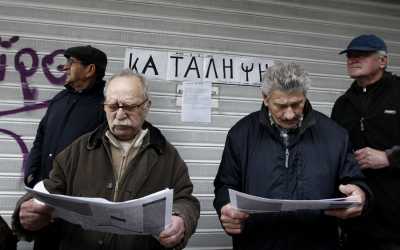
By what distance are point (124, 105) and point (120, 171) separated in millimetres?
323

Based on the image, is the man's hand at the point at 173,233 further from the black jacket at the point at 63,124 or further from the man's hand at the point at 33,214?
the black jacket at the point at 63,124

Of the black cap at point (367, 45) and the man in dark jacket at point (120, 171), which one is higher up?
the black cap at point (367, 45)

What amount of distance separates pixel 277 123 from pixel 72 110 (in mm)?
1516

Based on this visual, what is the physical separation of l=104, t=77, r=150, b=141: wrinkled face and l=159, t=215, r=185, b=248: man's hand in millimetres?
498

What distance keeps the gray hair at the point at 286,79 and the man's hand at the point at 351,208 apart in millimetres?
540

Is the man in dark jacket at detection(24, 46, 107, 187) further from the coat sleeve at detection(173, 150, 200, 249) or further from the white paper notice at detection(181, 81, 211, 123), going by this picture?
the coat sleeve at detection(173, 150, 200, 249)

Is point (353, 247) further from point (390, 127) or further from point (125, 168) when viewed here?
point (125, 168)

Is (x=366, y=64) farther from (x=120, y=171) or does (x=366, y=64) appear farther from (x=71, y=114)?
(x=71, y=114)

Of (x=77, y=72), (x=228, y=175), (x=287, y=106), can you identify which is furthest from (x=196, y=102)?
(x=287, y=106)

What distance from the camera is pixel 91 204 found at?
1.63m

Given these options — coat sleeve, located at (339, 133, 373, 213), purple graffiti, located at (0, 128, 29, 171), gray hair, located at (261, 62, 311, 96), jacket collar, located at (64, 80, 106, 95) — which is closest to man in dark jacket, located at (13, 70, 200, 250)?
gray hair, located at (261, 62, 311, 96)

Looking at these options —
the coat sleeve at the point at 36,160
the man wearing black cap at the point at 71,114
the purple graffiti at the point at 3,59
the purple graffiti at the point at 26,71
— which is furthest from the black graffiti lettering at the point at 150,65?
the purple graffiti at the point at 3,59

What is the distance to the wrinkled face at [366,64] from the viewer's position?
2818 millimetres

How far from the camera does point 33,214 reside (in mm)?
1796
